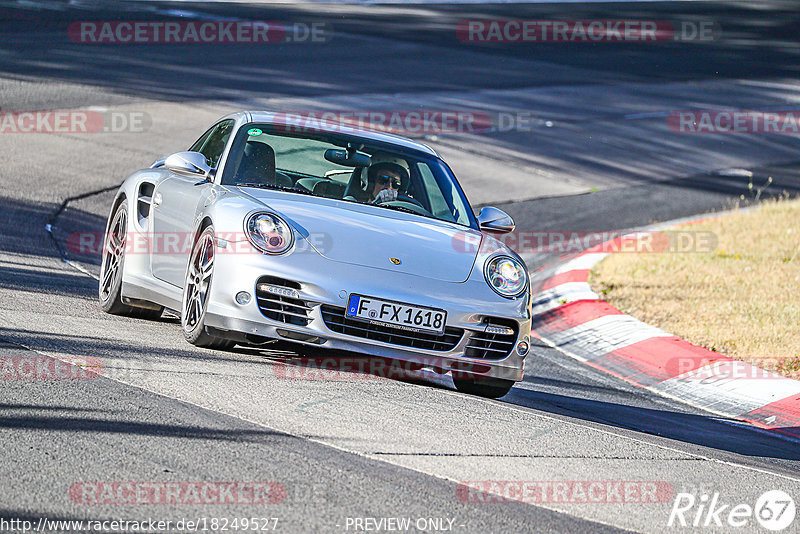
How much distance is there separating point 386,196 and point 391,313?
1.41 m

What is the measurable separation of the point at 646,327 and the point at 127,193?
14.6 feet

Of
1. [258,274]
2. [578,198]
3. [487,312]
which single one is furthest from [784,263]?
[258,274]

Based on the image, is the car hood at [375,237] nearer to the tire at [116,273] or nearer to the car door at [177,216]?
the car door at [177,216]

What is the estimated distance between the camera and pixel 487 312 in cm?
629

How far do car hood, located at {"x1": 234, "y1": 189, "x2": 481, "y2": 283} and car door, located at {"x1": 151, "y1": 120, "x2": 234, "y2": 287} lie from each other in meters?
0.46

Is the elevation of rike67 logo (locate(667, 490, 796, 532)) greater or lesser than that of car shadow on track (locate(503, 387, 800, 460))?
greater

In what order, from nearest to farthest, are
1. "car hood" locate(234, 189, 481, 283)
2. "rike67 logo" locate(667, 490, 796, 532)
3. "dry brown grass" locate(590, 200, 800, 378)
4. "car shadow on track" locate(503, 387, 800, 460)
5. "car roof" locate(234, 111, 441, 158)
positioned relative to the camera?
"rike67 logo" locate(667, 490, 796, 532) < "car hood" locate(234, 189, 481, 283) < "car shadow on track" locate(503, 387, 800, 460) < "car roof" locate(234, 111, 441, 158) < "dry brown grass" locate(590, 200, 800, 378)

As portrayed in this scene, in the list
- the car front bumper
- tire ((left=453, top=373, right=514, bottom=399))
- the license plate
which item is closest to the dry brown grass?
tire ((left=453, top=373, right=514, bottom=399))

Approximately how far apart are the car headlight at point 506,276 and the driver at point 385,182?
38.6 inches

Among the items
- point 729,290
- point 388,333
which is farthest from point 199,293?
point 729,290

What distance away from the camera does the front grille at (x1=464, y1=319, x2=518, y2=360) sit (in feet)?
20.7

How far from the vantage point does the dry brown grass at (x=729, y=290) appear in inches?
358

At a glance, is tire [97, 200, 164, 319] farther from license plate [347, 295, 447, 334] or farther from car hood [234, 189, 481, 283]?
license plate [347, 295, 447, 334]

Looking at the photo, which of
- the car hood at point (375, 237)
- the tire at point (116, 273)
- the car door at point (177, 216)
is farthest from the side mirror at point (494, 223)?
the tire at point (116, 273)
